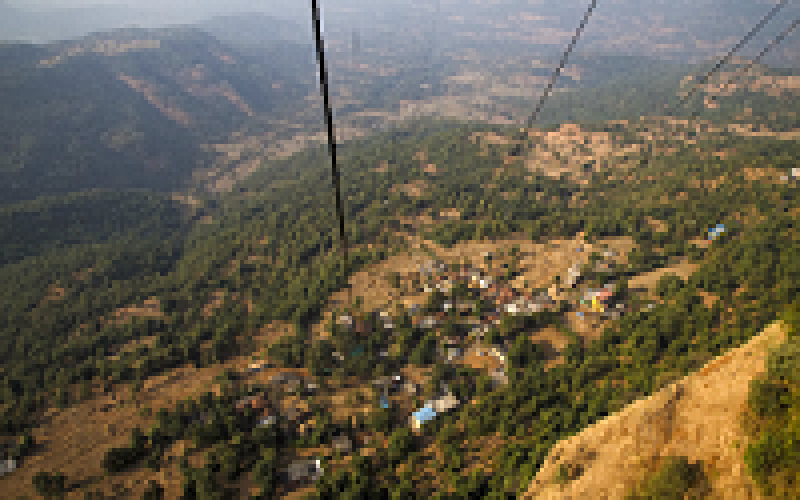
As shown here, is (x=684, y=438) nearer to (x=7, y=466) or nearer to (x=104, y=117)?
(x=7, y=466)

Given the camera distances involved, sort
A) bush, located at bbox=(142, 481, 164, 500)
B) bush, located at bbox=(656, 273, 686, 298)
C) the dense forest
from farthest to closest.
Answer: bush, located at bbox=(656, 273, 686, 298) < the dense forest < bush, located at bbox=(142, 481, 164, 500)

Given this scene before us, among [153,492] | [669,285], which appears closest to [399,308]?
[153,492]

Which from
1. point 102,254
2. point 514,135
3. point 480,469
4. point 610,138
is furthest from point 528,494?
point 514,135

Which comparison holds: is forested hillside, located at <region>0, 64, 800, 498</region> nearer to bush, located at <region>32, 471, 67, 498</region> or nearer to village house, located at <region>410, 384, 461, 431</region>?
bush, located at <region>32, 471, 67, 498</region>

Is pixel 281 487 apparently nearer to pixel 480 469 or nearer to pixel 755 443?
pixel 480 469

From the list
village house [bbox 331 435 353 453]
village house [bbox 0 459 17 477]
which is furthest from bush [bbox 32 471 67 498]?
village house [bbox 331 435 353 453]
